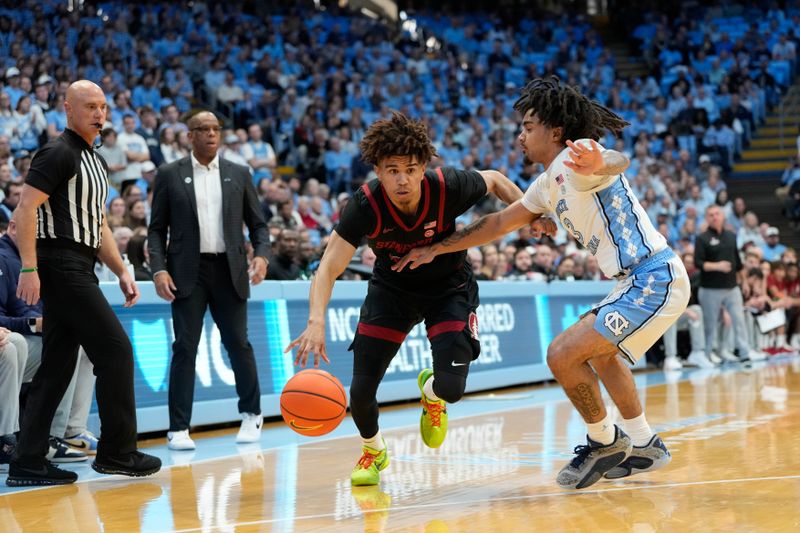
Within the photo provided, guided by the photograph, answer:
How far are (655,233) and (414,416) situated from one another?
468cm

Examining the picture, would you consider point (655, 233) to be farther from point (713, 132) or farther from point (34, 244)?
point (713, 132)

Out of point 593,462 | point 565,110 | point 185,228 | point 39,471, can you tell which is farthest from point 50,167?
point 593,462

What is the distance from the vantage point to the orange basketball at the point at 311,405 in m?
5.82

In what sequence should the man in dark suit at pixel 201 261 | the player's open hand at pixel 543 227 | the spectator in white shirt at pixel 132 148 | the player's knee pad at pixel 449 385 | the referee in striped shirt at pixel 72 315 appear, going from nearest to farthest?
the player's open hand at pixel 543 227
the player's knee pad at pixel 449 385
the referee in striped shirt at pixel 72 315
the man in dark suit at pixel 201 261
the spectator in white shirt at pixel 132 148

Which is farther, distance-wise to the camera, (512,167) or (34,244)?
(512,167)

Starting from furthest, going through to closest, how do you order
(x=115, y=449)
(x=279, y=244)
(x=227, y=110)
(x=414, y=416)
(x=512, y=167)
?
(x=512, y=167), (x=227, y=110), (x=279, y=244), (x=414, y=416), (x=115, y=449)

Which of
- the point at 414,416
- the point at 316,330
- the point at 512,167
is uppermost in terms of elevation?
the point at 512,167

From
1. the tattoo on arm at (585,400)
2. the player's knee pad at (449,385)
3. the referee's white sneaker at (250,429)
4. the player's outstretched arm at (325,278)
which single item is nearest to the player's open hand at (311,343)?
the player's outstretched arm at (325,278)

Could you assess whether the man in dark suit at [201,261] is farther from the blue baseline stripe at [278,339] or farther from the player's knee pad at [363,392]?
the player's knee pad at [363,392]

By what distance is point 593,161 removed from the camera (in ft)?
17.3

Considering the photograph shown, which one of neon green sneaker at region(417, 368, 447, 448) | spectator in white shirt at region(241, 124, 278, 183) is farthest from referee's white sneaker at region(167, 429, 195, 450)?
spectator in white shirt at region(241, 124, 278, 183)

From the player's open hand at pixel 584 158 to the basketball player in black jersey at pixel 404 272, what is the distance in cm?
83

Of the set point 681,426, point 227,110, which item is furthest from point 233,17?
point 681,426

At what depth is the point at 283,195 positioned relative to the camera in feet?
48.0
